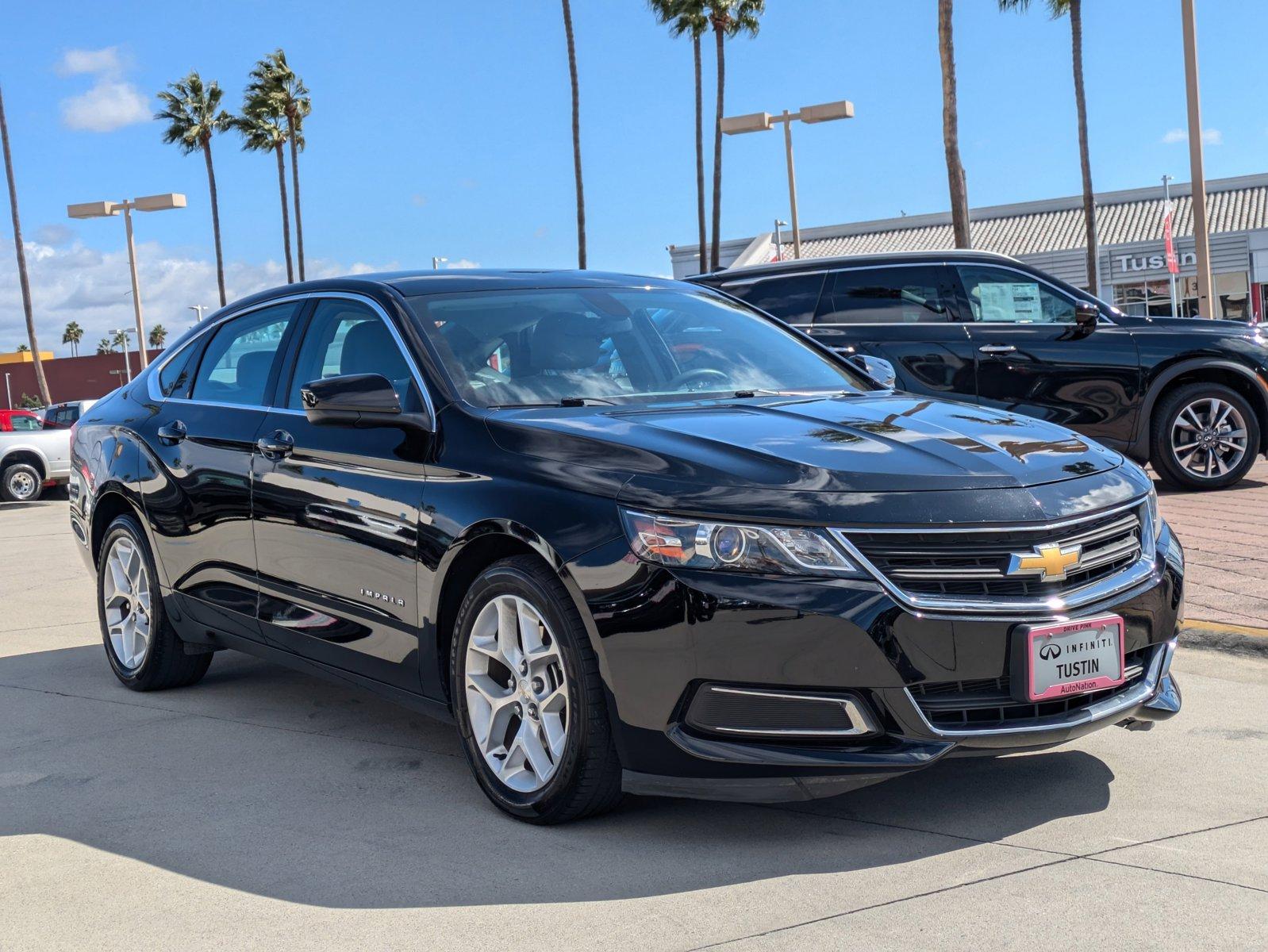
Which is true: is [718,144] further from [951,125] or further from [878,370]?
[878,370]

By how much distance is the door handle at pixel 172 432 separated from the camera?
5605 mm

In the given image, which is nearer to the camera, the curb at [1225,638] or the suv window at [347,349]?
the suv window at [347,349]

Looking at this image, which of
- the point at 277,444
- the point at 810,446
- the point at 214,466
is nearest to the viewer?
A: the point at 810,446

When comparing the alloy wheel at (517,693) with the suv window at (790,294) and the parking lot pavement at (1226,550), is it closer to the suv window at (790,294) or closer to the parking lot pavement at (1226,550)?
the parking lot pavement at (1226,550)

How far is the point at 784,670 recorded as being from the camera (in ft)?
11.2

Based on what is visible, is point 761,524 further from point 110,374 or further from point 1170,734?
point 110,374

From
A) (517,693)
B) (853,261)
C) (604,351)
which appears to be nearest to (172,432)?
(604,351)

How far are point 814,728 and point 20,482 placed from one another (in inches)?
696

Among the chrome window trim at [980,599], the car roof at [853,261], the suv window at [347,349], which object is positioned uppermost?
the car roof at [853,261]

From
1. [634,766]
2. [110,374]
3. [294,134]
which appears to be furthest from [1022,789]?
[110,374]

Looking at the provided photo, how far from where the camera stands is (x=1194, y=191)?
1703 centimetres

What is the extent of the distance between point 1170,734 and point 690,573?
211cm

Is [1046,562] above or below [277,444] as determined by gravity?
below

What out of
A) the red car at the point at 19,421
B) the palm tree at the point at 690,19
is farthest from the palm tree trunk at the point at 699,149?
A: the red car at the point at 19,421
